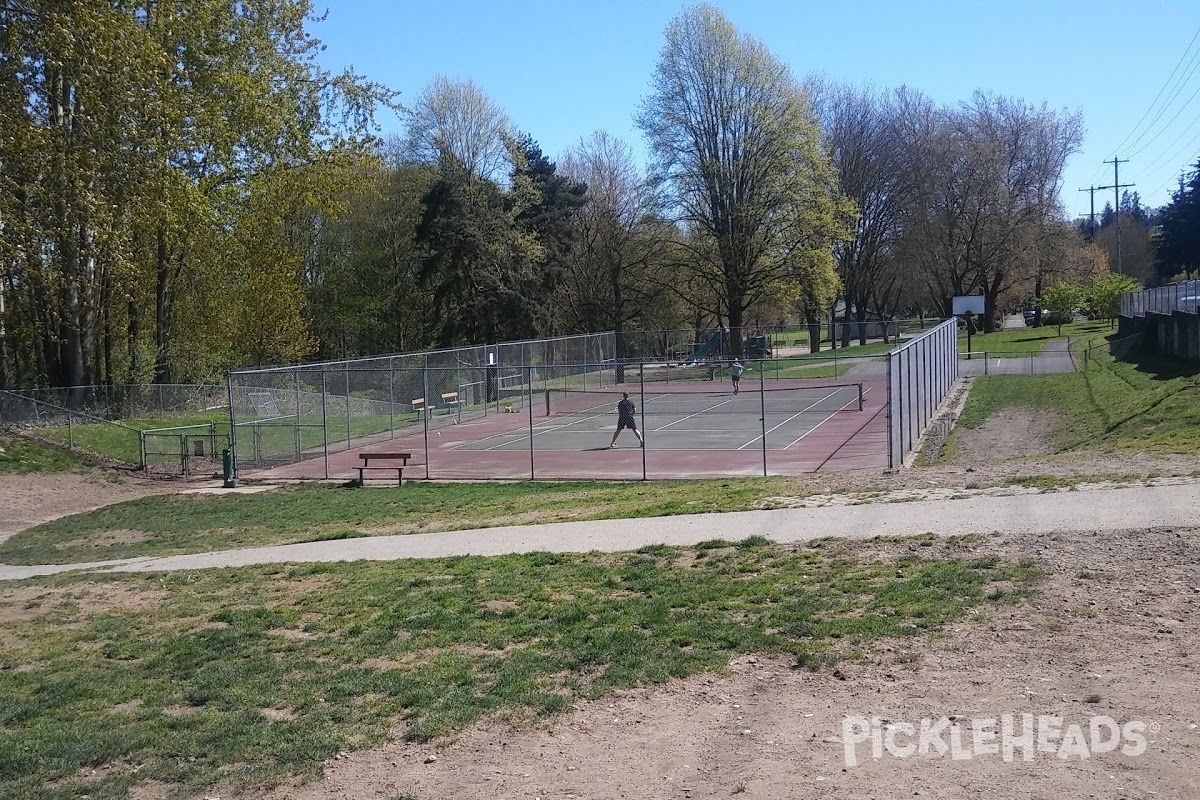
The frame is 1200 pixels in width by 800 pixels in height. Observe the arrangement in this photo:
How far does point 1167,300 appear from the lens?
127ft

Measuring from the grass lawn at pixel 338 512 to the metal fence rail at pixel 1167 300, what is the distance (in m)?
22.8

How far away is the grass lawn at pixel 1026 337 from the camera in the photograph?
60.5 m

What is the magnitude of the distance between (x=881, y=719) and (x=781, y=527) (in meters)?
6.18

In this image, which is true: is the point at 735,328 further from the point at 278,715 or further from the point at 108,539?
the point at 278,715

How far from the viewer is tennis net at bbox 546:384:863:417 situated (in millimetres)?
37375

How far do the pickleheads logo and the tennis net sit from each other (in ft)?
95.6

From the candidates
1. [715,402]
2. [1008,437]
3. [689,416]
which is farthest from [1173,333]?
[689,416]

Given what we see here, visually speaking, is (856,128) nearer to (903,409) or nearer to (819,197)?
(819,197)

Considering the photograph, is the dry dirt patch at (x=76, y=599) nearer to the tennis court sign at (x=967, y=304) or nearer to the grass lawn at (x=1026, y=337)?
the grass lawn at (x=1026, y=337)

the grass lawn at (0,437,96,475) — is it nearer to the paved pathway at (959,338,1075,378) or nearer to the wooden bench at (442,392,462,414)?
the wooden bench at (442,392,462,414)

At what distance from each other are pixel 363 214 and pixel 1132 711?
63.7 metres

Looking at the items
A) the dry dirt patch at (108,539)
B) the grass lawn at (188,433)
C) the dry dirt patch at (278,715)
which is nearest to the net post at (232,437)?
the grass lawn at (188,433)

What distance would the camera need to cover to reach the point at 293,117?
3706 cm

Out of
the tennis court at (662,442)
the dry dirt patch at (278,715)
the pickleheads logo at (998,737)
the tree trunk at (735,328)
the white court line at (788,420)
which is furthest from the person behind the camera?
the tree trunk at (735,328)
